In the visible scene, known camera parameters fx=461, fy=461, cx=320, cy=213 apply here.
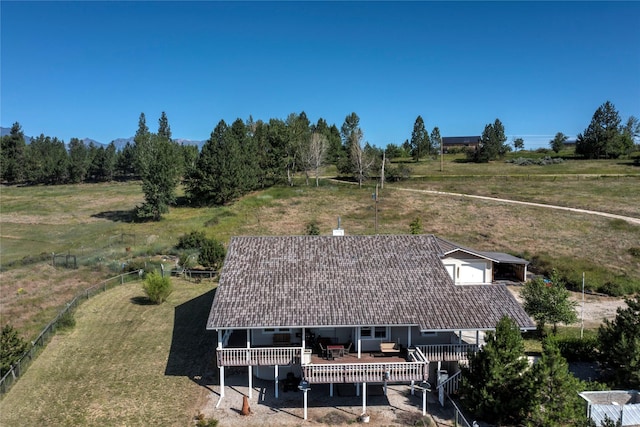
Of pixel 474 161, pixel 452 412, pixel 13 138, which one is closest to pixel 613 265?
pixel 452 412

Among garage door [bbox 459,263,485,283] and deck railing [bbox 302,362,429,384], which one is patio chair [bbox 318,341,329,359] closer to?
deck railing [bbox 302,362,429,384]

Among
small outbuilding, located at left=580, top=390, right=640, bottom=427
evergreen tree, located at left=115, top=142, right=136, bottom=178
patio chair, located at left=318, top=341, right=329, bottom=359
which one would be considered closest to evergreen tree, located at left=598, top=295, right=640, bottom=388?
small outbuilding, located at left=580, top=390, right=640, bottom=427

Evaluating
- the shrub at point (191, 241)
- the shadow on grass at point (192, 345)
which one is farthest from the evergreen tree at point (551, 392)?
the shrub at point (191, 241)

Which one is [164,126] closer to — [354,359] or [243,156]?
[243,156]

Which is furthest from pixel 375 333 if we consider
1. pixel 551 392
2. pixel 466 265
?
pixel 466 265

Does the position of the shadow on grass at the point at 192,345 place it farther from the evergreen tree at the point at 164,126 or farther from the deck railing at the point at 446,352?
the evergreen tree at the point at 164,126
